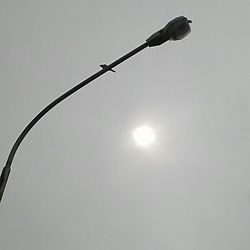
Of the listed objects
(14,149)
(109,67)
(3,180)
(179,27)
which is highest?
(179,27)

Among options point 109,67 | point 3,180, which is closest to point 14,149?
point 3,180

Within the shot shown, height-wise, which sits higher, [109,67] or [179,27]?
[179,27]

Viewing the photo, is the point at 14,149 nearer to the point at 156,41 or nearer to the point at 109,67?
the point at 109,67

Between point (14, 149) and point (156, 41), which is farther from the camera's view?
point (156, 41)

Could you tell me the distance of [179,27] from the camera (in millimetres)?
1888

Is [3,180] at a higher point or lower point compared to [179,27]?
lower

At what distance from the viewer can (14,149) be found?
1.80 m

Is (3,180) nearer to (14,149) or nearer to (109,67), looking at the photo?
(14,149)

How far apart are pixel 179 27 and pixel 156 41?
14 cm

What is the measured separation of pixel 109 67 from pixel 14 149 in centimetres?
67

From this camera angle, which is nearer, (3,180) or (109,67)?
(3,180)

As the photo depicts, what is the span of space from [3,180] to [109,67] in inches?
32.0

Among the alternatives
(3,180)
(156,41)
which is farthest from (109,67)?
(3,180)

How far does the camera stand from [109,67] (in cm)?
200
